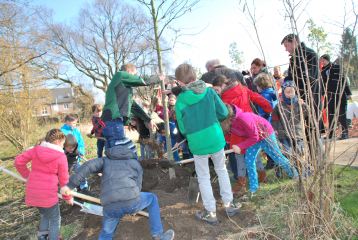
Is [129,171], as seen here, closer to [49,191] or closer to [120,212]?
[120,212]

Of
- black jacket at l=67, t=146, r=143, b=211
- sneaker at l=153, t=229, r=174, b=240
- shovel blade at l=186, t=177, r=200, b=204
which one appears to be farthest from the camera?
shovel blade at l=186, t=177, r=200, b=204

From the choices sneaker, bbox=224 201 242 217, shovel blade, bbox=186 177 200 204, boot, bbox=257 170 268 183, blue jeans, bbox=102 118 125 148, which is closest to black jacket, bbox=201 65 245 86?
boot, bbox=257 170 268 183

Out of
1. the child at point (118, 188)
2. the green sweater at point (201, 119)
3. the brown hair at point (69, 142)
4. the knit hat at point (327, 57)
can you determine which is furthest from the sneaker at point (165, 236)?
the knit hat at point (327, 57)

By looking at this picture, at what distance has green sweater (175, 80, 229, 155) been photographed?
241 centimetres

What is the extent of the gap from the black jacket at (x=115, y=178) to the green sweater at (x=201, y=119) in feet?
2.33

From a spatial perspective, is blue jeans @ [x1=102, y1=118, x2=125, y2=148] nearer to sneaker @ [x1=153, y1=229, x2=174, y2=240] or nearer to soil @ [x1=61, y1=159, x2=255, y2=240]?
soil @ [x1=61, y1=159, x2=255, y2=240]

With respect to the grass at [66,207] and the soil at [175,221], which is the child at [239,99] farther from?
the soil at [175,221]

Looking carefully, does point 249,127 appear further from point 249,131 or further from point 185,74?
point 185,74

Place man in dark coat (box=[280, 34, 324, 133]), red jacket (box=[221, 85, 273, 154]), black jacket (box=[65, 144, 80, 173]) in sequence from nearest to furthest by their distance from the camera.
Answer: man in dark coat (box=[280, 34, 324, 133]) < red jacket (box=[221, 85, 273, 154]) < black jacket (box=[65, 144, 80, 173])

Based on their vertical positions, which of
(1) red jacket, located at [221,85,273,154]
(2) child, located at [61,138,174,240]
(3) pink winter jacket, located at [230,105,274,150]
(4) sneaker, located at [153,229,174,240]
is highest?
(1) red jacket, located at [221,85,273,154]

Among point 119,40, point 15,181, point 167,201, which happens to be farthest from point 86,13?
point 167,201

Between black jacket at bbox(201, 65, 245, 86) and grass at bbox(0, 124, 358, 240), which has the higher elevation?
black jacket at bbox(201, 65, 245, 86)

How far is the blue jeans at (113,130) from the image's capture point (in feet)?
11.1

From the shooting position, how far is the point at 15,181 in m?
5.24
